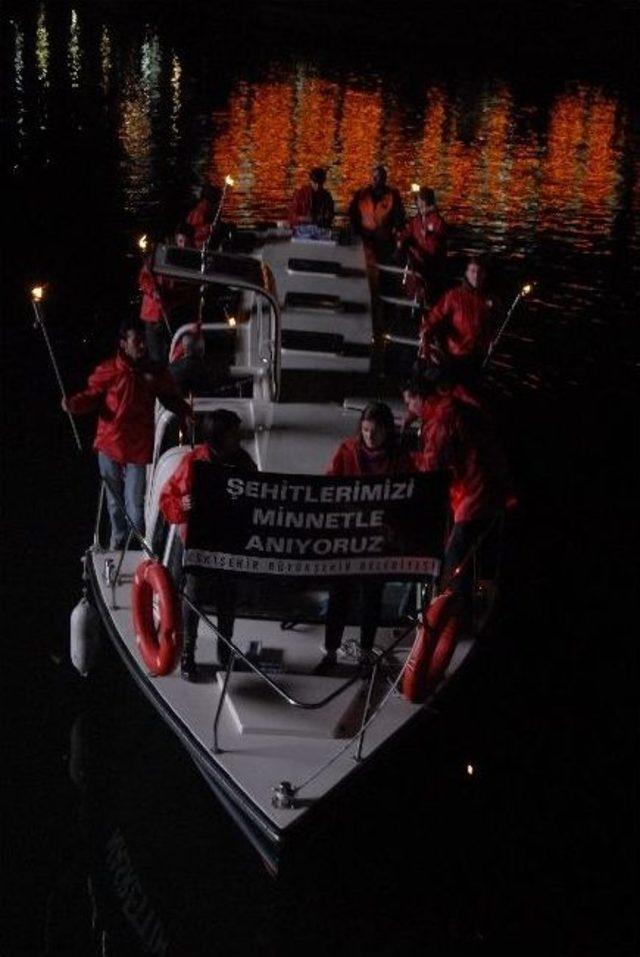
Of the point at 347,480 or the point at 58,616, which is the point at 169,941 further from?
the point at 58,616

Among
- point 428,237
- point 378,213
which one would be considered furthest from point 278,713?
point 378,213

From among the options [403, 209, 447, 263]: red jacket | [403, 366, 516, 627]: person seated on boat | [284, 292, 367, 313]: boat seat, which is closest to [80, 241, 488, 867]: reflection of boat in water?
[403, 366, 516, 627]: person seated on boat

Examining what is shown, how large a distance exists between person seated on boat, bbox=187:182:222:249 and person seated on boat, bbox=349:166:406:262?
207 centimetres

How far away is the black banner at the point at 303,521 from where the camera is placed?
730cm

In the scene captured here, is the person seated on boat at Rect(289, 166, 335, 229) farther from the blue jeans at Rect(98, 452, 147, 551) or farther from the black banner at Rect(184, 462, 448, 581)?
the black banner at Rect(184, 462, 448, 581)

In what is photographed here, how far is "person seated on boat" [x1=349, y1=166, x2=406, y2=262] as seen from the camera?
16188mm

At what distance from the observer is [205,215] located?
49.2 ft

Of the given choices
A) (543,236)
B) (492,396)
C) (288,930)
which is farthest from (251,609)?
(543,236)

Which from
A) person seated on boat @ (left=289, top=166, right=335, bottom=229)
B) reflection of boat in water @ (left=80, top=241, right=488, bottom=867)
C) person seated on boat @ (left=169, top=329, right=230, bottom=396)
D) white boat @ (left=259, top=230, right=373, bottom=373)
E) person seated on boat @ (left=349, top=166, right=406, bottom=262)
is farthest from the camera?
person seated on boat @ (left=289, top=166, right=335, bottom=229)

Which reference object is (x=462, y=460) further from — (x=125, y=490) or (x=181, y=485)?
(x=125, y=490)

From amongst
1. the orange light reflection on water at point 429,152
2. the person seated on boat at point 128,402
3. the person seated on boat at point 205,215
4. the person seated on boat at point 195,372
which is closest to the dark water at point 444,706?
the orange light reflection on water at point 429,152

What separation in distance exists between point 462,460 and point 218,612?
209 cm

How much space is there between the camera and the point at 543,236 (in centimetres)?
2723

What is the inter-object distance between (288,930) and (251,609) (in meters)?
2.33
